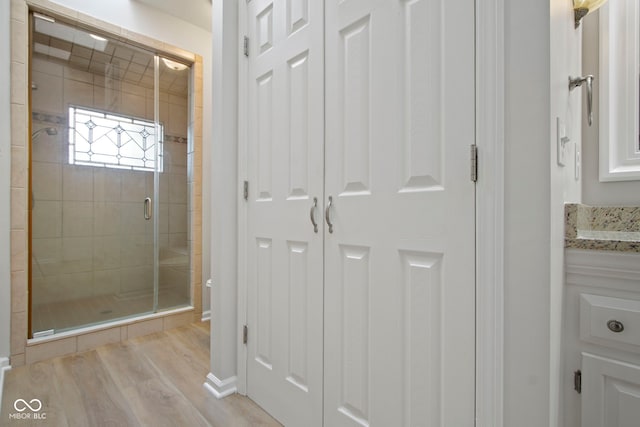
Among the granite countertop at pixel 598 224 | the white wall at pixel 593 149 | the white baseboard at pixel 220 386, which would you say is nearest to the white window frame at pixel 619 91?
the white wall at pixel 593 149

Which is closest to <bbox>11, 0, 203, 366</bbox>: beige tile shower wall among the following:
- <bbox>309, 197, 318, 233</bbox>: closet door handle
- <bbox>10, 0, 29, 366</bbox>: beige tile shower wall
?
<bbox>10, 0, 29, 366</bbox>: beige tile shower wall

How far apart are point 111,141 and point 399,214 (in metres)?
2.71

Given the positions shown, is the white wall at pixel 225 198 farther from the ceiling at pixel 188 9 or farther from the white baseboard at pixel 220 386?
the ceiling at pixel 188 9

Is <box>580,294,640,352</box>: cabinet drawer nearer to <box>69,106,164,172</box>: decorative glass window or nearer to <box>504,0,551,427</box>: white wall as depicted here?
<box>504,0,551,427</box>: white wall

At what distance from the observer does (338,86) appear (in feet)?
3.86

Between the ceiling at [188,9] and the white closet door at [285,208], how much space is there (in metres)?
1.27

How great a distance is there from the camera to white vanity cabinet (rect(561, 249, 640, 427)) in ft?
2.77

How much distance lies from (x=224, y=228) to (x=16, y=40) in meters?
1.82

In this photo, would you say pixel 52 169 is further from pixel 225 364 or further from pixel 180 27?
pixel 225 364

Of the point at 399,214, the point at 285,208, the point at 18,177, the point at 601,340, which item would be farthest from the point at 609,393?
the point at 18,177

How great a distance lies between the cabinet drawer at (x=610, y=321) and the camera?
2.75 feet

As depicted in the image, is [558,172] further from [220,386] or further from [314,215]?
[220,386]

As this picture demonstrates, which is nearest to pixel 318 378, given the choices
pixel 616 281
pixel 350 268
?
pixel 350 268

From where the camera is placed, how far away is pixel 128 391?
1656 millimetres
